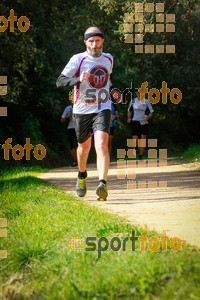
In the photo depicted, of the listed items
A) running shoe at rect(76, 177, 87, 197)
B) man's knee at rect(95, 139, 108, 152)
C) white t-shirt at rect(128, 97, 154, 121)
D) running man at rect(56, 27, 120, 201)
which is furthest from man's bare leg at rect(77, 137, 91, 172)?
white t-shirt at rect(128, 97, 154, 121)

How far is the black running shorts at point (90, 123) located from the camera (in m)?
5.93

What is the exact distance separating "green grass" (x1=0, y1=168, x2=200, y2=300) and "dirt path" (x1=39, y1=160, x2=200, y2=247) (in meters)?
0.37

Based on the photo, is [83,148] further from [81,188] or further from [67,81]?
[67,81]

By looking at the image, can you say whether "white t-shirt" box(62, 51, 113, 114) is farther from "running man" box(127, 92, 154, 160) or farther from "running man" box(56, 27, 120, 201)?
"running man" box(127, 92, 154, 160)

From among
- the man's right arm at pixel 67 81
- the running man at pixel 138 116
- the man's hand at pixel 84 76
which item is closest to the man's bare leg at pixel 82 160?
the man's right arm at pixel 67 81

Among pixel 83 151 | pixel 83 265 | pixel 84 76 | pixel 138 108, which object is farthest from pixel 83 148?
pixel 138 108

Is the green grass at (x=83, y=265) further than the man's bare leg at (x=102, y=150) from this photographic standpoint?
No

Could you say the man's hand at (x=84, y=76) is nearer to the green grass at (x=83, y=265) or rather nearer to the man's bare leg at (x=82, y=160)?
the man's bare leg at (x=82, y=160)

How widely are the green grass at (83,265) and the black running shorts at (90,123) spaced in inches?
40.1

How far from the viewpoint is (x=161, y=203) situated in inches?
259

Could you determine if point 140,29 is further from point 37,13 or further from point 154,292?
point 154,292

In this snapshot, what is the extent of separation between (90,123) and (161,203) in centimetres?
152

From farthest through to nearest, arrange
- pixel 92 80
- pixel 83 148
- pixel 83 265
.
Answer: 1. pixel 83 148
2. pixel 92 80
3. pixel 83 265

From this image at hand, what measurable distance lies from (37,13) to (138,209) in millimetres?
13479
